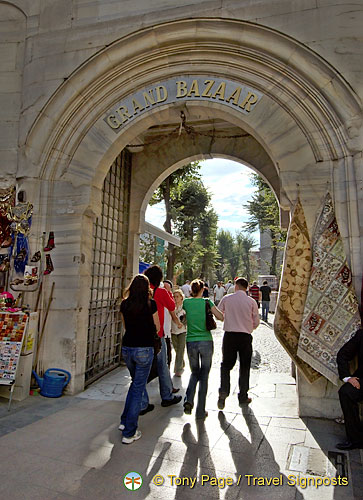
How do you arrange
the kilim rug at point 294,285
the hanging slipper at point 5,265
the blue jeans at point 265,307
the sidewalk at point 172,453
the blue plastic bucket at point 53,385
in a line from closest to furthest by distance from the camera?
the sidewalk at point 172,453 → the kilim rug at point 294,285 → the blue plastic bucket at point 53,385 → the hanging slipper at point 5,265 → the blue jeans at point 265,307

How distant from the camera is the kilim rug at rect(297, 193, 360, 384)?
386 centimetres

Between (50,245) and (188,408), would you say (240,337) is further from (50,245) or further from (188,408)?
(50,245)

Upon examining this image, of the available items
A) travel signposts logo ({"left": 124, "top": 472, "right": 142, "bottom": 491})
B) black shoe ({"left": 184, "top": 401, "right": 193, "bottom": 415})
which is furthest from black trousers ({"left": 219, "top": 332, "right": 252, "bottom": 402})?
travel signposts logo ({"left": 124, "top": 472, "right": 142, "bottom": 491})

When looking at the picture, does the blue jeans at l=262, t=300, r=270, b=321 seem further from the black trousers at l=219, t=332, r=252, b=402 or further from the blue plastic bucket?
the blue plastic bucket

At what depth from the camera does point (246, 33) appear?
15.1 feet

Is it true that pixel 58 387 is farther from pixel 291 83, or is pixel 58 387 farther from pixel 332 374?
pixel 291 83

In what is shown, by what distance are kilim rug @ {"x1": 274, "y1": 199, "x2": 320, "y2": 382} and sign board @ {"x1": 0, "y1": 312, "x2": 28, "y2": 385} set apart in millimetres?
3204

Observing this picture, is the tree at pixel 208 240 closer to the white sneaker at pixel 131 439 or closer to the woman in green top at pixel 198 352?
the woman in green top at pixel 198 352

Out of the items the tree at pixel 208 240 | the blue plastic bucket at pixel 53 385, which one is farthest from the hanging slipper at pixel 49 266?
the tree at pixel 208 240

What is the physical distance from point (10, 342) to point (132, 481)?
103 inches

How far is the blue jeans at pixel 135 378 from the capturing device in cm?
327

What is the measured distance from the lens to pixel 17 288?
5.02m

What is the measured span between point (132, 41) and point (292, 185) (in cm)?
305

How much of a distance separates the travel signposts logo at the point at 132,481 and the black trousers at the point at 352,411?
77.9 inches
